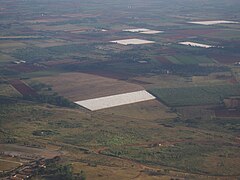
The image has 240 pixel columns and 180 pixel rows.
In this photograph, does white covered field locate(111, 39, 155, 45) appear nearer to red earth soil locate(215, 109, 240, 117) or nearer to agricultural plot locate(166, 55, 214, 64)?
agricultural plot locate(166, 55, 214, 64)

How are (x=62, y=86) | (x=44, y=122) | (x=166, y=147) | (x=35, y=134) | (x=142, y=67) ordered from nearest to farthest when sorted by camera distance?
(x=166, y=147)
(x=35, y=134)
(x=44, y=122)
(x=62, y=86)
(x=142, y=67)

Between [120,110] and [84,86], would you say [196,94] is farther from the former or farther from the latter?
[84,86]

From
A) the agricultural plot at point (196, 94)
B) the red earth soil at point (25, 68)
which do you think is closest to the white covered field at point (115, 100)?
the agricultural plot at point (196, 94)

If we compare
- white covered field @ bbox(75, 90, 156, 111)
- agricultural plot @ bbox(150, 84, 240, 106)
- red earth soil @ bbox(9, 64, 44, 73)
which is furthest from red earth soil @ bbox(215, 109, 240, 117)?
red earth soil @ bbox(9, 64, 44, 73)

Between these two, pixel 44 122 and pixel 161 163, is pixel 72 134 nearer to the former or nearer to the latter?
pixel 44 122

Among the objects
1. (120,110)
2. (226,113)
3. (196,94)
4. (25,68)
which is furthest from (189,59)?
(120,110)

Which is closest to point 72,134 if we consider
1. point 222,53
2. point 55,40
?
point 222,53

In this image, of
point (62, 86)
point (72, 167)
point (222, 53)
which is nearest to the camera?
point (72, 167)
